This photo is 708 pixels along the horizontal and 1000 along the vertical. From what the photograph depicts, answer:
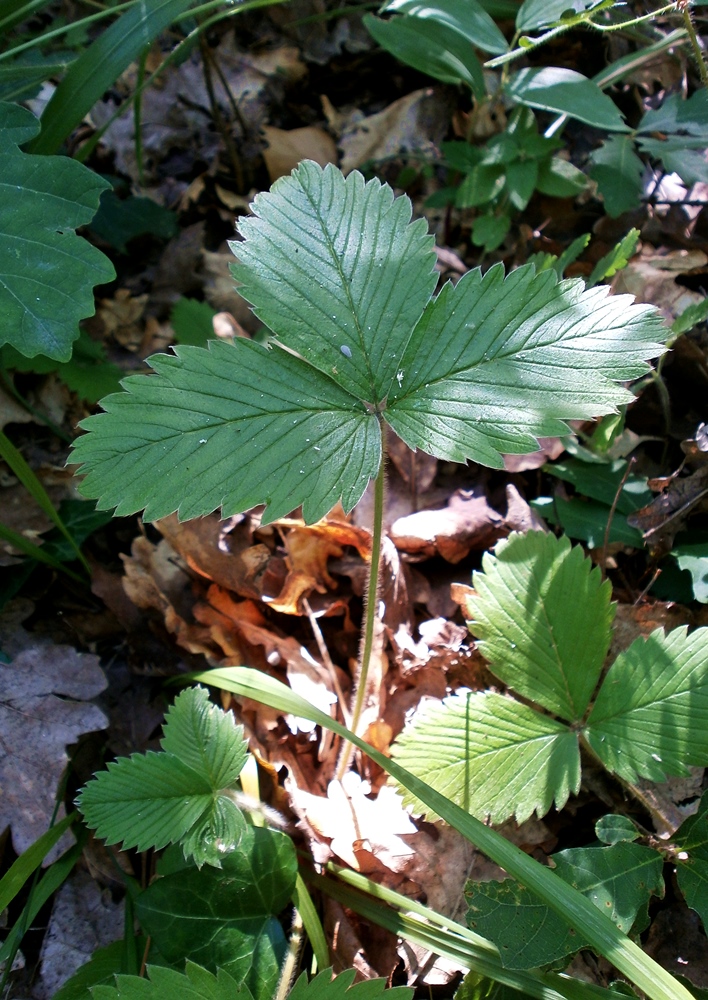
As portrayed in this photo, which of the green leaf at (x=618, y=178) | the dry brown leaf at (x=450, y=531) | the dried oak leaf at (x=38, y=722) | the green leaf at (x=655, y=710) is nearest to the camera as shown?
the green leaf at (x=655, y=710)

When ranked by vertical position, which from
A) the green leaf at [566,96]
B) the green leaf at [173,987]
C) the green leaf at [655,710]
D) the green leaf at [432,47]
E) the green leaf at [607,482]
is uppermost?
the green leaf at [432,47]

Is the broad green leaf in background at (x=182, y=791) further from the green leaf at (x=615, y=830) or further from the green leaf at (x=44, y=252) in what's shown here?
the green leaf at (x=44, y=252)

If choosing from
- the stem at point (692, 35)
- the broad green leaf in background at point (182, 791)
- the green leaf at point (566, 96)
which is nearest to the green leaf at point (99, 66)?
the green leaf at point (566, 96)

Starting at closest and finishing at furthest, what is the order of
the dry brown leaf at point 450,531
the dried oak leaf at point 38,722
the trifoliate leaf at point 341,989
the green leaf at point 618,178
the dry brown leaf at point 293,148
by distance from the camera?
the trifoliate leaf at point 341,989 → the dried oak leaf at point 38,722 → the dry brown leaf at point 450,531 → the green leaf at point 618,178 → the dry brown leaf at point 293,148

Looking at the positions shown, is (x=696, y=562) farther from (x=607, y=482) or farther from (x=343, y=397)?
(x=343, y=397)

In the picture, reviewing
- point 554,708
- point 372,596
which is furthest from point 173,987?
point 554,708

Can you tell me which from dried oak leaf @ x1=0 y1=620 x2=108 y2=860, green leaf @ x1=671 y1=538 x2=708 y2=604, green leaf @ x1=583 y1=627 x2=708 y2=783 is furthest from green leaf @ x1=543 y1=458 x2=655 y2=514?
dried oak leaf @ x1=0 y1=620 x2=108 y2=860
